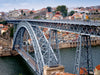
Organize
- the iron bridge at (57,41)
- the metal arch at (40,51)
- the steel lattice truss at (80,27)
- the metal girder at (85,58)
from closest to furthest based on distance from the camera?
the steel lattice truss at (80,27) → the iron bridge at (57,41) → the metal girder at (85,58) → the metal arch at (40,51)

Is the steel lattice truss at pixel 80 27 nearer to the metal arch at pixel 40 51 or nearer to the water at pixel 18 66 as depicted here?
the metal arch at pixel 40 51

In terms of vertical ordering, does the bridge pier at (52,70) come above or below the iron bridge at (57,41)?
below

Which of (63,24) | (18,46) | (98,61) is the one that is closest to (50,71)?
(63,24)

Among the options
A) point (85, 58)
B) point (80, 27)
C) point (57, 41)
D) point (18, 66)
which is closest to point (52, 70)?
point (57, 41)

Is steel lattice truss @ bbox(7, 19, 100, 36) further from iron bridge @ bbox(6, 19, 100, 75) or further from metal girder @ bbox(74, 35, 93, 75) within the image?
metal girder @ bbox(74, 35, 93, 75)

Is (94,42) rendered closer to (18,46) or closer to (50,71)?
A: (18,46)

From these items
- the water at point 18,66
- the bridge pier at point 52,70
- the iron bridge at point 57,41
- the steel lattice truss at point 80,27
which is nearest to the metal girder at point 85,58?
the iron bridge at point 57,41

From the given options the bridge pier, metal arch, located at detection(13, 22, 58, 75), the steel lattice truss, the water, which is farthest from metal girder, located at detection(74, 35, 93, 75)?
the water

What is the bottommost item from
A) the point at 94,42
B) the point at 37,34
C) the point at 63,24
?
the point at 94,42

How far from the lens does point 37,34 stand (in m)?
17.0

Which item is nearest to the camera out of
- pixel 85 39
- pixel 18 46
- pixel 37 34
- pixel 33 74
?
pixel 85 39

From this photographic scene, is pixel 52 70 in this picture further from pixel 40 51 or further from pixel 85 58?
pixel 85 58

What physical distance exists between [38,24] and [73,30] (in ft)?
21.8

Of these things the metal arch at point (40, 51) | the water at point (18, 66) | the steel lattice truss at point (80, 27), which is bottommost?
the water at point (18, 66)
